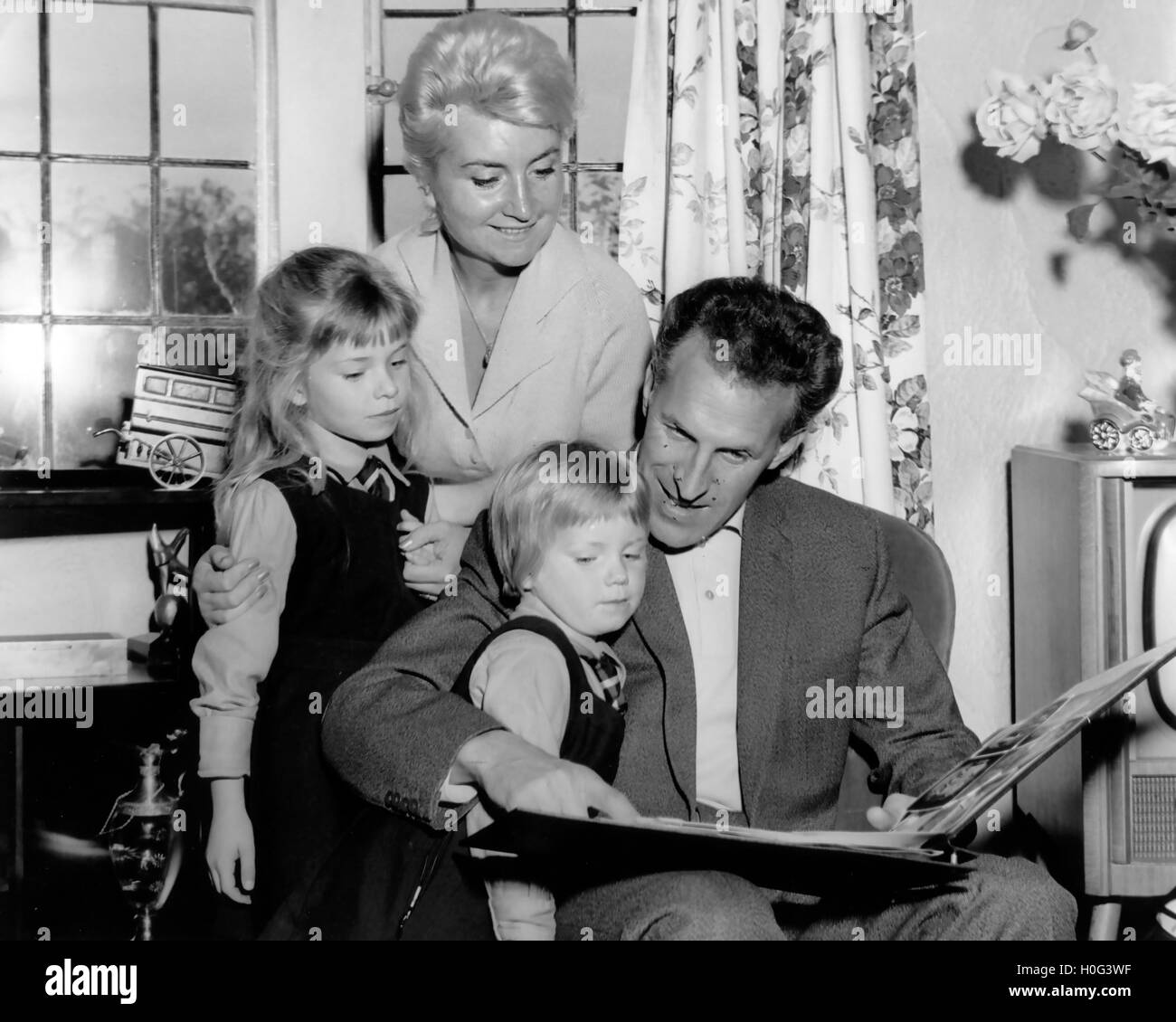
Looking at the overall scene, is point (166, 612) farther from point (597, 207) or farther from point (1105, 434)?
point (1105, 434)

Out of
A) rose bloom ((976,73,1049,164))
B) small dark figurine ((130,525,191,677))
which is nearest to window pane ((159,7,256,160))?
small dark figurine ((130,525,191,677))

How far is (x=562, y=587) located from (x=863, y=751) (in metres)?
0.57

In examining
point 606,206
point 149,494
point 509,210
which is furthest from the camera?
point 606,206

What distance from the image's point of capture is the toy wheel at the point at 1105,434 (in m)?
2.16

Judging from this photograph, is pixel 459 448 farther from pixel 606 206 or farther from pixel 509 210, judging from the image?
pixel 606 206

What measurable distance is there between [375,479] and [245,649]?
321 millimetres

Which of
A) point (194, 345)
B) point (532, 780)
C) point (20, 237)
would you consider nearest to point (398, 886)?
point (532, 780)

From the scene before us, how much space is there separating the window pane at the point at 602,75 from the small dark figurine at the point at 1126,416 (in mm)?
1045

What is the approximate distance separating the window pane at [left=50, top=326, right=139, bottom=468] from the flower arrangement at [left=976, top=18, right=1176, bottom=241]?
5.53 ft

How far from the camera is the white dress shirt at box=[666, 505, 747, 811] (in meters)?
1.75

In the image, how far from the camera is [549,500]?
5.33ft

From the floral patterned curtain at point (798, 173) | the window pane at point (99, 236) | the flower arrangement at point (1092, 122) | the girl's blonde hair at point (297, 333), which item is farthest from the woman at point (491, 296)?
the flower arrangement at point (1092, 122)

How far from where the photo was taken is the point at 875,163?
7.86ft

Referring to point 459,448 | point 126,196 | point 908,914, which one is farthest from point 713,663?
point 126,196
